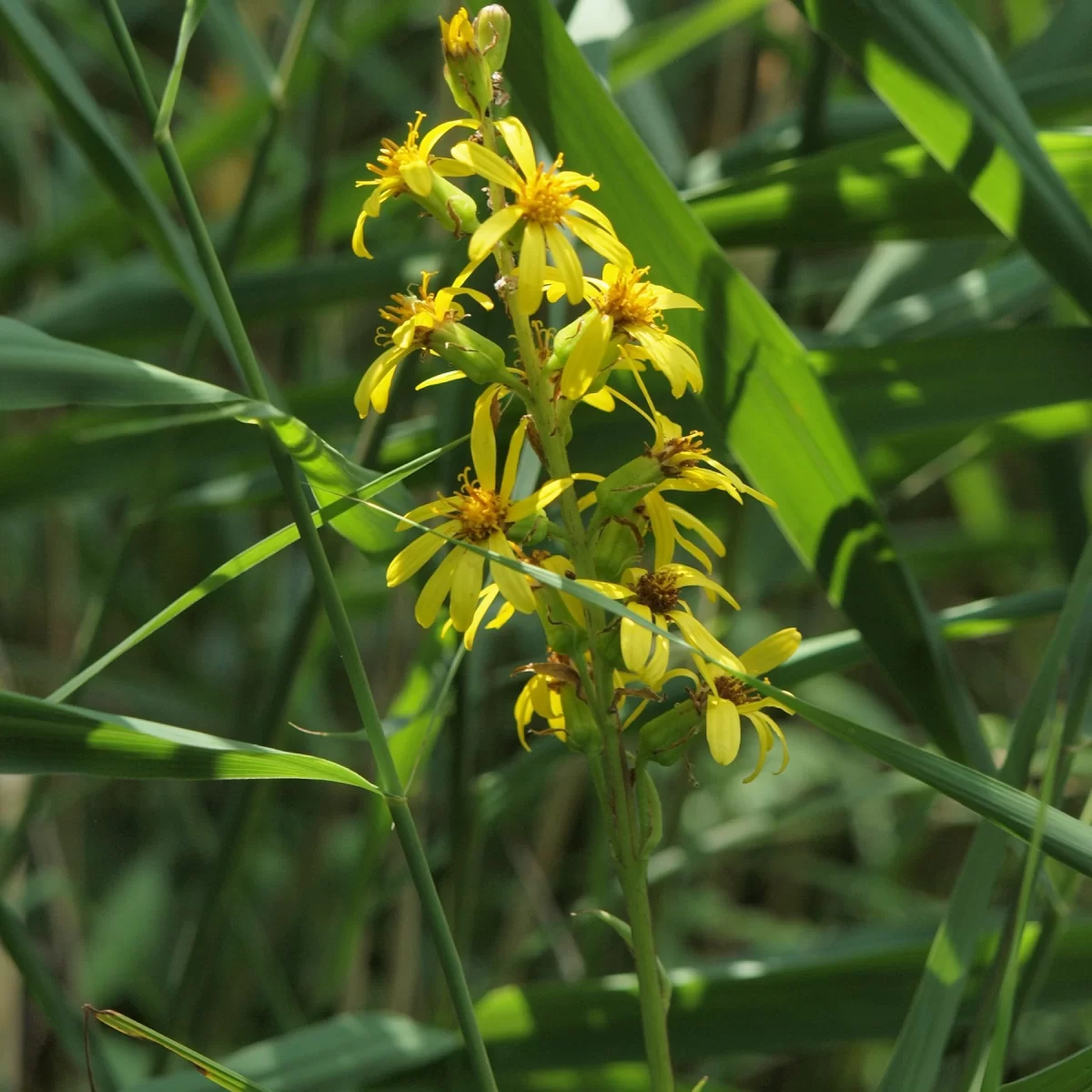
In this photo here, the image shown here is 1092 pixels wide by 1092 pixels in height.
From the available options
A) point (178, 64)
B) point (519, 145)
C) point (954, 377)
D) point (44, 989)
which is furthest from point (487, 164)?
point (44, 989)

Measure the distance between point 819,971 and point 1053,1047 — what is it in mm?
773

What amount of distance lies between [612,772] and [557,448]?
0.12 m

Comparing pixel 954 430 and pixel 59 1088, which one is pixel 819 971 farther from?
pixel 59 1088

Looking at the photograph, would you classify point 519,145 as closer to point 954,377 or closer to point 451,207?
point 451,207

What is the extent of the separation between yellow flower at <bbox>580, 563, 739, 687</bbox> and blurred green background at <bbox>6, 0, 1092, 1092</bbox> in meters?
0.11

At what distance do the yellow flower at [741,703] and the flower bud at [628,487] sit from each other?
0.20 feet

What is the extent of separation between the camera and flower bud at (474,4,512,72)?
0.42m

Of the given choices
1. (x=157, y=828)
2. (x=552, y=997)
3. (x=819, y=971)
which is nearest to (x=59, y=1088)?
(x=157, y=828)

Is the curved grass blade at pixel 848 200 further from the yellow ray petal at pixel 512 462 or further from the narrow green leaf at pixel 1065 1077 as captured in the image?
the narrow green leaf at pixel 1065 1077

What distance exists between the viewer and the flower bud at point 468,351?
0.41 meters

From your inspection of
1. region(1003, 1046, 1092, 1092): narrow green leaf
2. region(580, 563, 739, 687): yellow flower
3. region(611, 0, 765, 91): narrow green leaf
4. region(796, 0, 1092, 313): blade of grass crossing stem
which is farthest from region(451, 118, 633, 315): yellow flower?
region(611, 0, 765, 91): narrow green leaf

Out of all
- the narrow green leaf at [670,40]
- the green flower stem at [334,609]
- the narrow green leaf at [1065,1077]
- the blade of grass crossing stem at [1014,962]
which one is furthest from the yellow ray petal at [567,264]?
the narrow green leaf at [670,40]

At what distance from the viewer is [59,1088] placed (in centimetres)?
117

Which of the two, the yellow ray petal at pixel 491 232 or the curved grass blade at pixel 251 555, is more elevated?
the yellow ray petal at pixel 491 232
